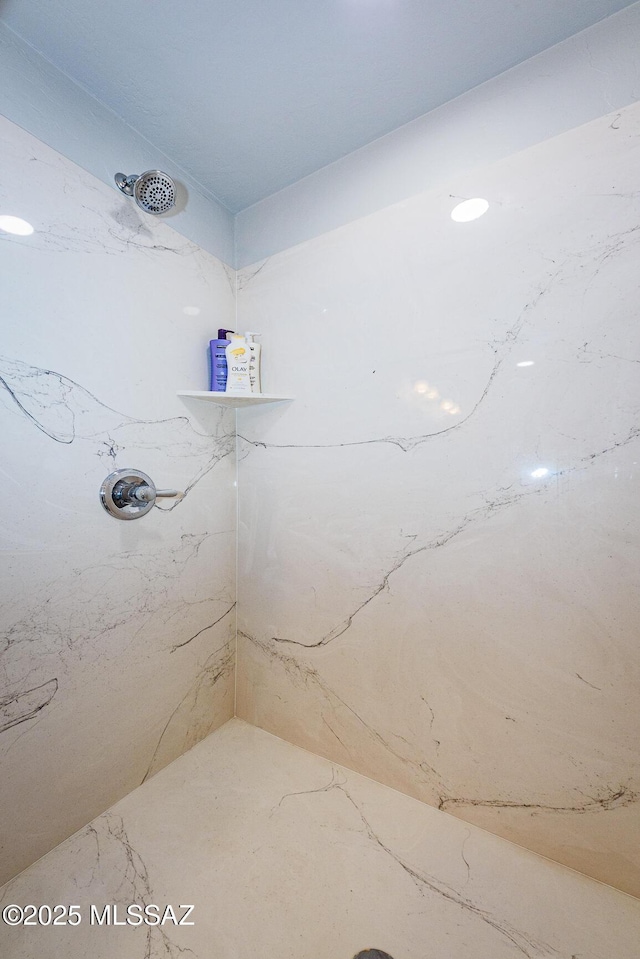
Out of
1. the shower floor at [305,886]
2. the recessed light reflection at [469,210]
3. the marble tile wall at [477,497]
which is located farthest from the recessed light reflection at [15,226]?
the shower floor at [305,886]

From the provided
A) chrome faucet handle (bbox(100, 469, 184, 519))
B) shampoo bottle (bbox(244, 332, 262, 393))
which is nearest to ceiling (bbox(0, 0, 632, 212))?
shampoo bottle (bbox(244, 332, 262, 393))

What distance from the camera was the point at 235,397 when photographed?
1123 millimetres

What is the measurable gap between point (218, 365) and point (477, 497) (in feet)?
2.83

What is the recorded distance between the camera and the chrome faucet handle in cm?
94

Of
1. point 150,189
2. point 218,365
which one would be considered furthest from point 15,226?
point 218,365

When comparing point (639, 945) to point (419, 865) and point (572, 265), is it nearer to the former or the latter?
point (419, 865)

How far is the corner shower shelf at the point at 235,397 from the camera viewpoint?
1.11 m

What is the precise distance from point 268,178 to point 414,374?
817 mm

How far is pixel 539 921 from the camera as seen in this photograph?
29.4 inches

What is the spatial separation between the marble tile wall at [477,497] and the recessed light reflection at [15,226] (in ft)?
2.09

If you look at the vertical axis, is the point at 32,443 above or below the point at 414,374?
→ below

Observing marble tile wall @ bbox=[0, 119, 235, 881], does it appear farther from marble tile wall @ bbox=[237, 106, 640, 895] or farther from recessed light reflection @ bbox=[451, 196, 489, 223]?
recessed light reflection @ bbox=[451, 196, 489, 223]

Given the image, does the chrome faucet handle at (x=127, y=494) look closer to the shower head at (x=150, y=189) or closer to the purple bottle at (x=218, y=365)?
the purple bottle at (x=218, y=365)

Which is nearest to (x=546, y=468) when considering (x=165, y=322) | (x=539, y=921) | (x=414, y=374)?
(x=414, y=374)
